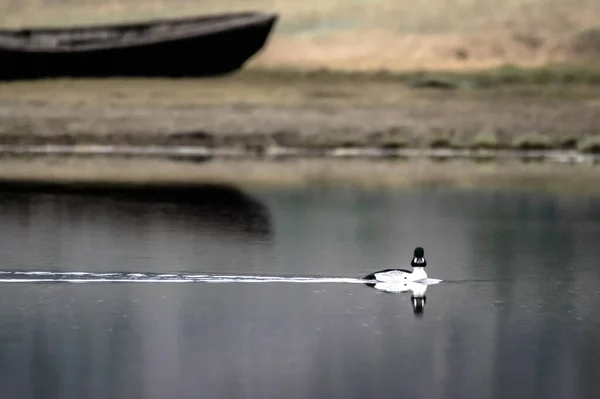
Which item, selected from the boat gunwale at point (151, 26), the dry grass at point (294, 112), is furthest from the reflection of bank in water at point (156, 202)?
the boat gunwale at point (151, 26)

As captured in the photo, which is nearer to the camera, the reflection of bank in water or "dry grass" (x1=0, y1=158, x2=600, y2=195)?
the reflection of bank in water

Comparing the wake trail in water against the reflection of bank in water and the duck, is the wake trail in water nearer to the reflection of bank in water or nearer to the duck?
the duck

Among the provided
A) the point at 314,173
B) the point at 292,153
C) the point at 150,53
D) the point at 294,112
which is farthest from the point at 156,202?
the point at 150,53

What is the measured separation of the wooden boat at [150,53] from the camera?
126 ft

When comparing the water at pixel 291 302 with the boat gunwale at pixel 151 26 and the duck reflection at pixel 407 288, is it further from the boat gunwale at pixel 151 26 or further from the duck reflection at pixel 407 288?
the boat gunwale at pixel 151 26

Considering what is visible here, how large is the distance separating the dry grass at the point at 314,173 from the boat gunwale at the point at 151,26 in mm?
9393

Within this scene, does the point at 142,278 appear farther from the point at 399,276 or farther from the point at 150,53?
the point at 150,53

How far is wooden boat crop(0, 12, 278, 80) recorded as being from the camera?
38.5m

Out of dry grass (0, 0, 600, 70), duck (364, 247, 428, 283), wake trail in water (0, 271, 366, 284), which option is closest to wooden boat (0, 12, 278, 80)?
dry grass (0, 0, 600, 70)

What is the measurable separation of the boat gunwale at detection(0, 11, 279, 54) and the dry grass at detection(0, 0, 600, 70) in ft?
1.81

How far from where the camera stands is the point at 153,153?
104 feet

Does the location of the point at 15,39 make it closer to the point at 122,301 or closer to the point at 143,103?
the point at 143,103

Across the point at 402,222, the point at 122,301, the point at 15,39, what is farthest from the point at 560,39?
the point at 122,301

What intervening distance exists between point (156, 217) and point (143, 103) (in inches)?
695
